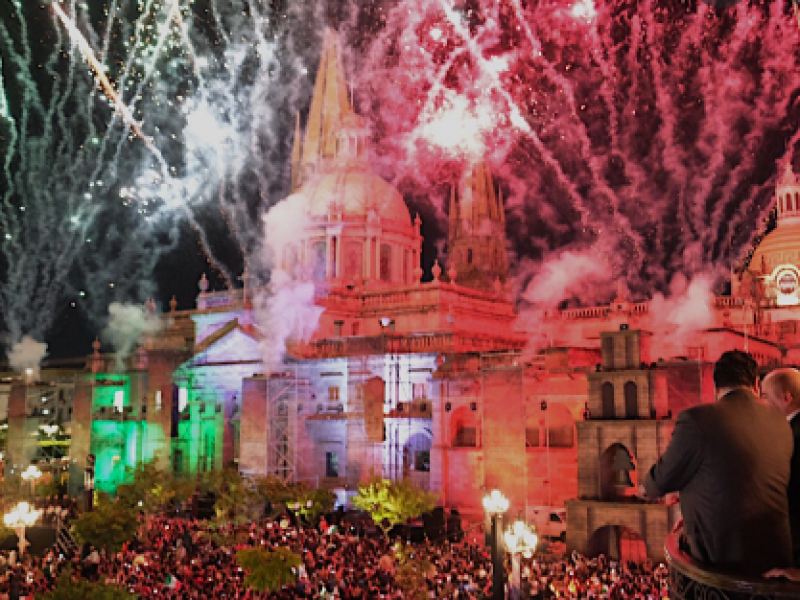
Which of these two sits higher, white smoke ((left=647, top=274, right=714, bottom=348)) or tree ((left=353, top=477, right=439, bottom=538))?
white smoke ((left=647, top=274, right=714, bottom=348))

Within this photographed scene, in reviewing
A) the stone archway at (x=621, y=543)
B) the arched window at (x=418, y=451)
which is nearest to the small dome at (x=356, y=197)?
the arched window at (x=418, y=451)

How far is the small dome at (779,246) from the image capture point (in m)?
53.3

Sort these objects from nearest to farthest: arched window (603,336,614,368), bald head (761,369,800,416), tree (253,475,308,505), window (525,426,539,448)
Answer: bald head (761,369,800,416) < arched window (603,336,614,368) < tree (253,475,308,505) < window (525,426,539,448)

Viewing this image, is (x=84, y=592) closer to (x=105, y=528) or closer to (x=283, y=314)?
(x=105, y=528)

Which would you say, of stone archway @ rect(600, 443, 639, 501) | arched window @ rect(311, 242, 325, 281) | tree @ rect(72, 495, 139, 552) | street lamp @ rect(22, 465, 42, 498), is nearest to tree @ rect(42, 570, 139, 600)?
tree @ rect(72, 495, 139, 552)

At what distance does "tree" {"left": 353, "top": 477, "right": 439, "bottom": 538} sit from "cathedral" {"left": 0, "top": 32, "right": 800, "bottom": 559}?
3888 millimetres

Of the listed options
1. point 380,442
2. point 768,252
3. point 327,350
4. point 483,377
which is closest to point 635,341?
point 483,377

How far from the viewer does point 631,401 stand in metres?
28.6

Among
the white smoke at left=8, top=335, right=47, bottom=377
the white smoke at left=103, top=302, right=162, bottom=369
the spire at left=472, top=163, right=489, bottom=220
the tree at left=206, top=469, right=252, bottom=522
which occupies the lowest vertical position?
the tree at left=206, top=469, right=252, bottom=522

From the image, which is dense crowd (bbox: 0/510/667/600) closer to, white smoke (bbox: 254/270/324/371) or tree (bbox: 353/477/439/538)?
tree (bbox: 353/477/439/538)

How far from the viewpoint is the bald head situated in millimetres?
5516

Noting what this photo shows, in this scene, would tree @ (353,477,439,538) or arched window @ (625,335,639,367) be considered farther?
tree @ (353,477,439,538)

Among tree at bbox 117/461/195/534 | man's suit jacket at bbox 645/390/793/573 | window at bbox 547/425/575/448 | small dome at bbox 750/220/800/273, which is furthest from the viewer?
small dome at bbox 750/220/800/273

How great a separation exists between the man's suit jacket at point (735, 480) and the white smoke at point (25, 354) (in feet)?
211
